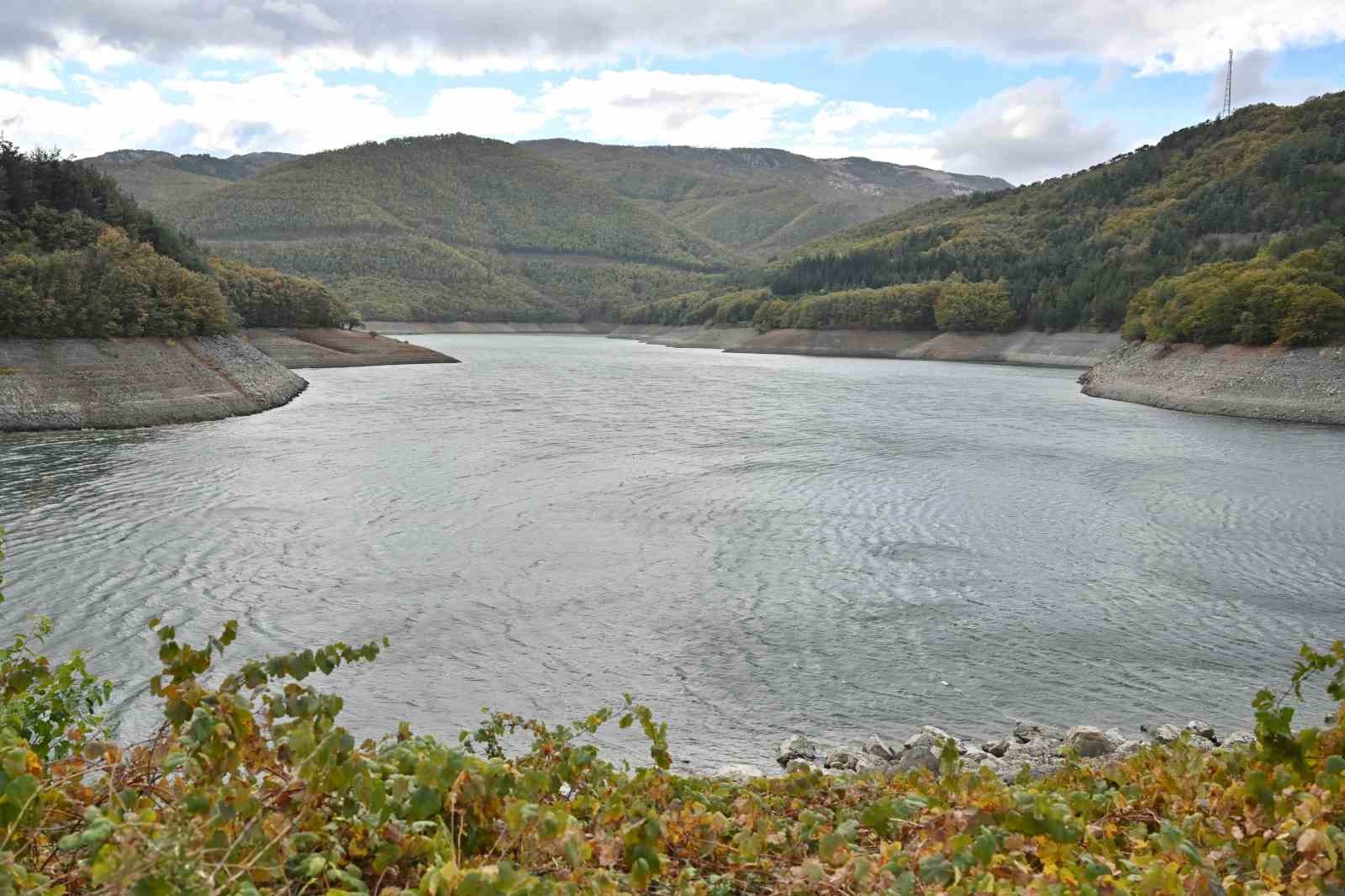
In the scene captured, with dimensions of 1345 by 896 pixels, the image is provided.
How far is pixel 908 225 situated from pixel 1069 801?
198 metres

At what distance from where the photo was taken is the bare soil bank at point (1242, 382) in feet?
164

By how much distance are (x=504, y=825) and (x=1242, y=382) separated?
2302 inches

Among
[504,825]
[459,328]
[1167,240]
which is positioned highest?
[1167,240]

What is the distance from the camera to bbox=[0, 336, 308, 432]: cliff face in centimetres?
3900

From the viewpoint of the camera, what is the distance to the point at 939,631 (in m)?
16.6

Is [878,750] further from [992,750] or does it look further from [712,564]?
[712,564]

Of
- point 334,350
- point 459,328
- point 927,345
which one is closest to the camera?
point 334,350

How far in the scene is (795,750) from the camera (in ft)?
37.7

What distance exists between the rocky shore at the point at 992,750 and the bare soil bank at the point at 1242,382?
45.6 m

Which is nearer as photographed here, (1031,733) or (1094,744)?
(1094,744)

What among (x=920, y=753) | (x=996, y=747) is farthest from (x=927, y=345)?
(x=920, y=753)

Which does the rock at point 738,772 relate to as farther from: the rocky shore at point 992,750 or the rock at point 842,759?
the rock at point 842,759

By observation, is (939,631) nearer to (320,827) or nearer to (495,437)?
(320,827)

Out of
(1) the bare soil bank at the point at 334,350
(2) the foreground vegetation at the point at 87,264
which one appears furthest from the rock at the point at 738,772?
(1) the bare soil bank at the point at 334,350
